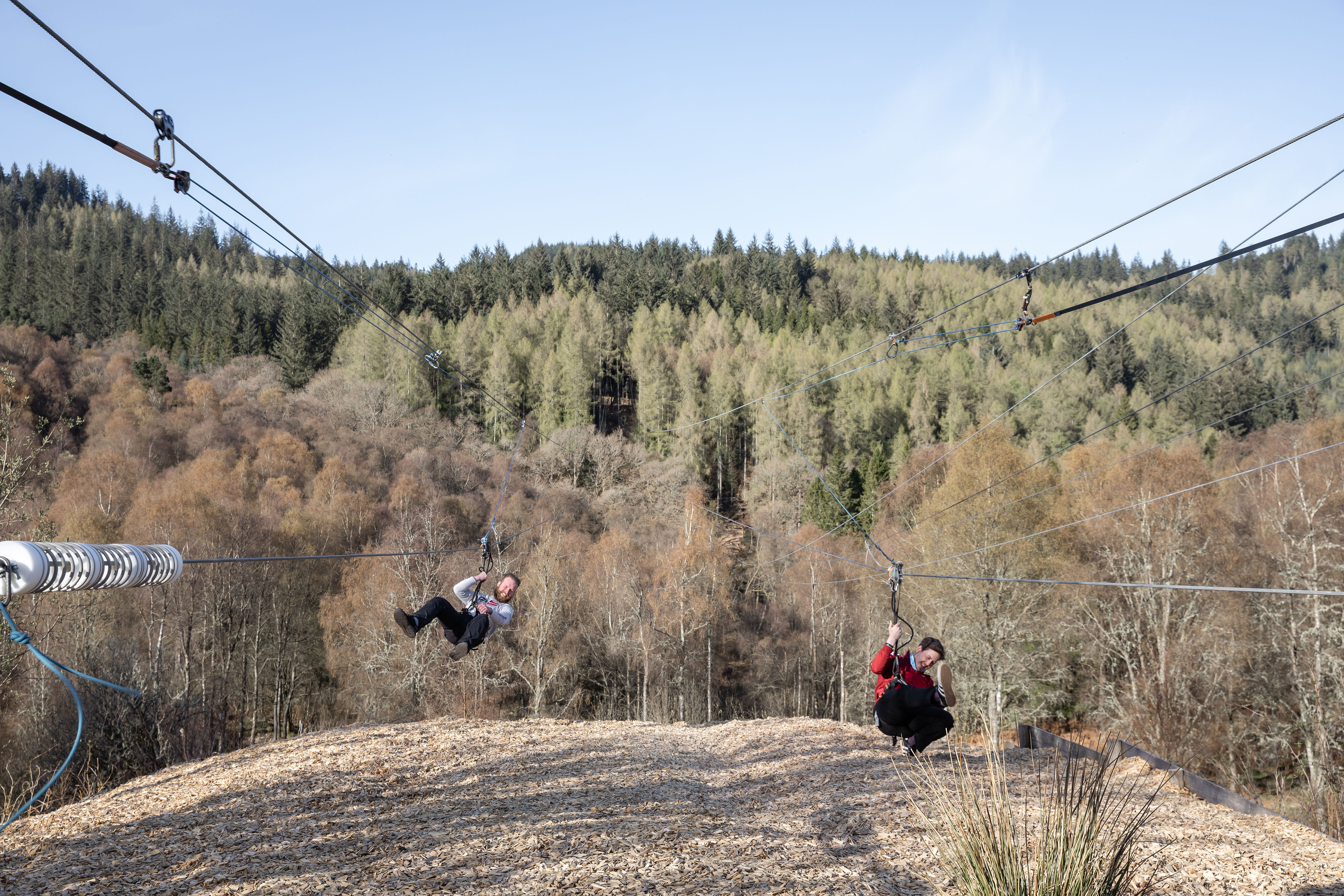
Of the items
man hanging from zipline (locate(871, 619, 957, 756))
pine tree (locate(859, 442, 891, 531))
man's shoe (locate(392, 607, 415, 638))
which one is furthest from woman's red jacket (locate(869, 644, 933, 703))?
pine tree (locate(859, 442, 891, 531))

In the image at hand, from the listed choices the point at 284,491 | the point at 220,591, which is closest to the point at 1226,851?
the point at 220,591

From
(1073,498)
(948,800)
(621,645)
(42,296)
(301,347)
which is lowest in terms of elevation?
(621,645)

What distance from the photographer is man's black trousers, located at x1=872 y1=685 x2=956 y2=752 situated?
7.31m

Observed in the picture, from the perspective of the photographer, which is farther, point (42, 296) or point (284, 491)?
point (42, 296)

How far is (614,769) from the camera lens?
444 inches

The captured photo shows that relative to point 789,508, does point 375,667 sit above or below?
below

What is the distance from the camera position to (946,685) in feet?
22.6

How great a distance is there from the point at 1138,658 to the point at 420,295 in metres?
76.3

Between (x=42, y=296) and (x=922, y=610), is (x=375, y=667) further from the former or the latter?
(x=42, y=296)

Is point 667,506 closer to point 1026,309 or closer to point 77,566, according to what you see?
point 1026,309

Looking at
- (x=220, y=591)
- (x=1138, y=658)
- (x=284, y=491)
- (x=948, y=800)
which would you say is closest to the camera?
(x=948, y=800)

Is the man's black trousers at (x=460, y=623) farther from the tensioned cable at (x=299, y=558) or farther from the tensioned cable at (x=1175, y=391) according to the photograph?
the tensioned cable at (x=1175, y=391)

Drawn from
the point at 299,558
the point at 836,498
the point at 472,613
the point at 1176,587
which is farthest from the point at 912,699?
the point at 299,558

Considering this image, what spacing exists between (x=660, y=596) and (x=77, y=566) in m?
31.5
